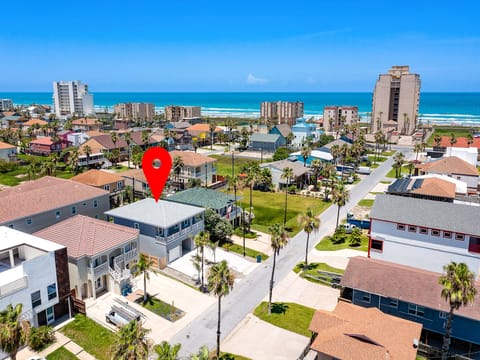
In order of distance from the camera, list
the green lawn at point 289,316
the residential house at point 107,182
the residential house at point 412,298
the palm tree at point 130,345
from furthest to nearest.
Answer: the residential house at point 107,182, the green lawn at point 289,316, the residential house at point 412,298, the palm tree at point 130,345

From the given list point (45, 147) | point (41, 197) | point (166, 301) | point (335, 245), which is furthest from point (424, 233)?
point (45, 147)

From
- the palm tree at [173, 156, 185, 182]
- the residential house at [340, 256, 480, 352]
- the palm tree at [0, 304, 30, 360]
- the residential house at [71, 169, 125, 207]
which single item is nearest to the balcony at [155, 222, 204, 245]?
the residential house at [340, 256, 480, 352]

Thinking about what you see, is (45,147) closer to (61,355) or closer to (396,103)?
(61,355)

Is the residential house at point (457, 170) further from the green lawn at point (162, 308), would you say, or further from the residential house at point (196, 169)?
the green lawn at point (162, 308)

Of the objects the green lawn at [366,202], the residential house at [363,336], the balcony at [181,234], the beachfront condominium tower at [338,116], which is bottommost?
the green lawn at [366,202]

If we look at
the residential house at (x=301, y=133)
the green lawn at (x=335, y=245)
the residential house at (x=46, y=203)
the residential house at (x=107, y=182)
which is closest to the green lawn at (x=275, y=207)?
the green lawn at (x=335, y=245)

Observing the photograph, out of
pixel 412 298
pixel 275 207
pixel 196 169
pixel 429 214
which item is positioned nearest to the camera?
pixel 412 298
